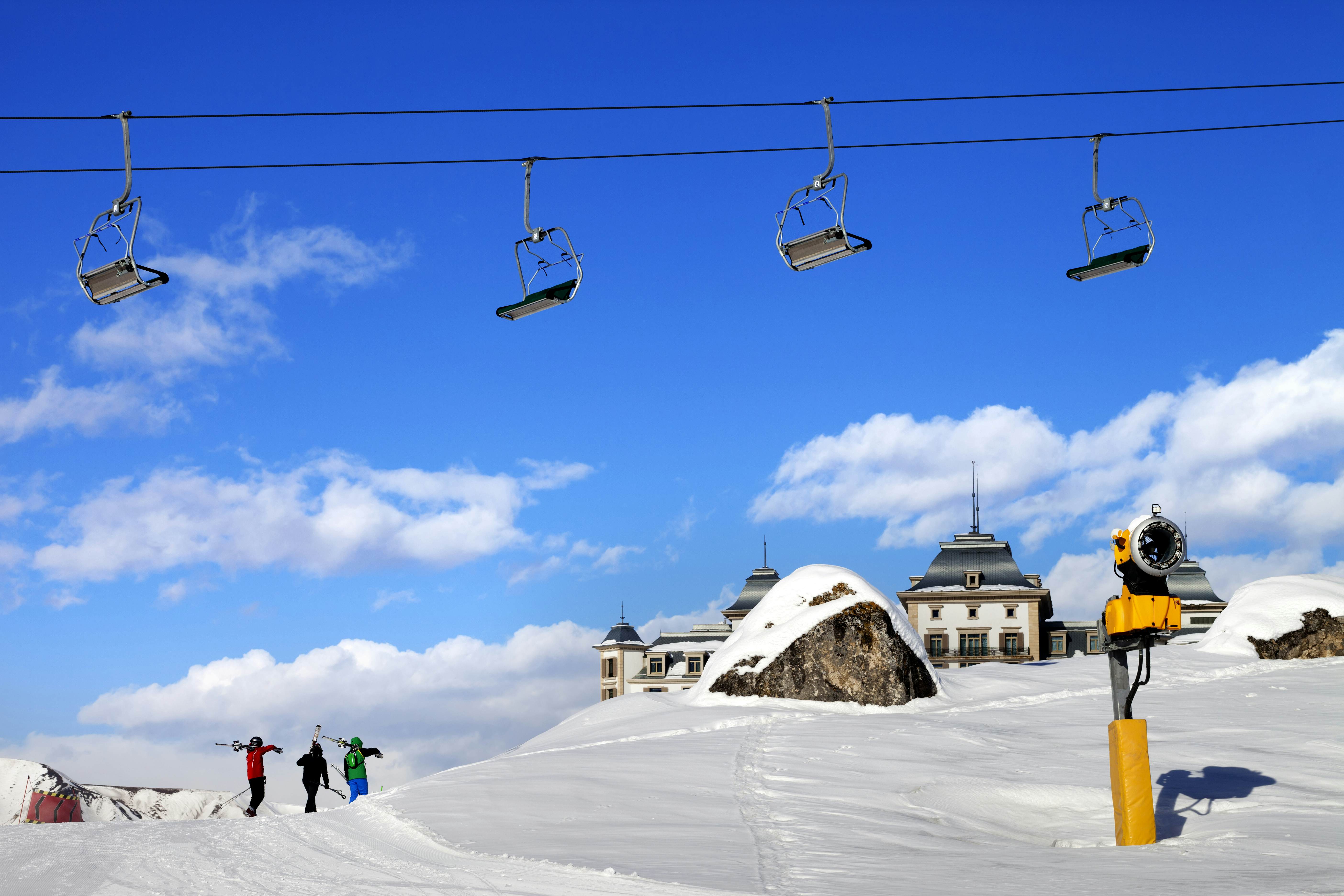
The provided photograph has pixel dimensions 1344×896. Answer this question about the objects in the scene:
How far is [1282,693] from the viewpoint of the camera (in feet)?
88.4

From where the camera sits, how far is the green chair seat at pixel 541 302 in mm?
14086

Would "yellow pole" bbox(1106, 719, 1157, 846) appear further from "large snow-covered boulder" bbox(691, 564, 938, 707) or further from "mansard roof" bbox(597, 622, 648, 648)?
"mansard roof" bbox(597, 622, 648, 648)

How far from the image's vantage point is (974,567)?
84.3 m

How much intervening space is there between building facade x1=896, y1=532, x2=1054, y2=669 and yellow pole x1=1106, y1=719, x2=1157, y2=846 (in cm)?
6848

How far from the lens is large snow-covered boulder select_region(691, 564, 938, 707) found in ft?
89.5

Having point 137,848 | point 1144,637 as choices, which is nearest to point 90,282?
point 137,848

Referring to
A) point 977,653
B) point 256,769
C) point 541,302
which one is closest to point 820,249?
point 541,302

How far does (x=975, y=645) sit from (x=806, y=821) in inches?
2776

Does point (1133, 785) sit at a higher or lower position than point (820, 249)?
lower

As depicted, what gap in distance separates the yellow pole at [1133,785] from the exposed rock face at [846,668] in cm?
1364

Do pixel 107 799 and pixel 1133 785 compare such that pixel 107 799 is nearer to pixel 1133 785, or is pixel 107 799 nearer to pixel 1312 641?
pixel 1133 785

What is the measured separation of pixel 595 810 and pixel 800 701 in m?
12.7

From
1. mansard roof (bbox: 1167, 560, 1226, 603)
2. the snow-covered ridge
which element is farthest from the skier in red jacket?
mansard roof (bbox: 1167, 560, 1226, 603)

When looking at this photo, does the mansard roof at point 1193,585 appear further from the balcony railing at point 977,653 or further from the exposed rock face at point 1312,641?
the exposed rock face at point 1312,641
